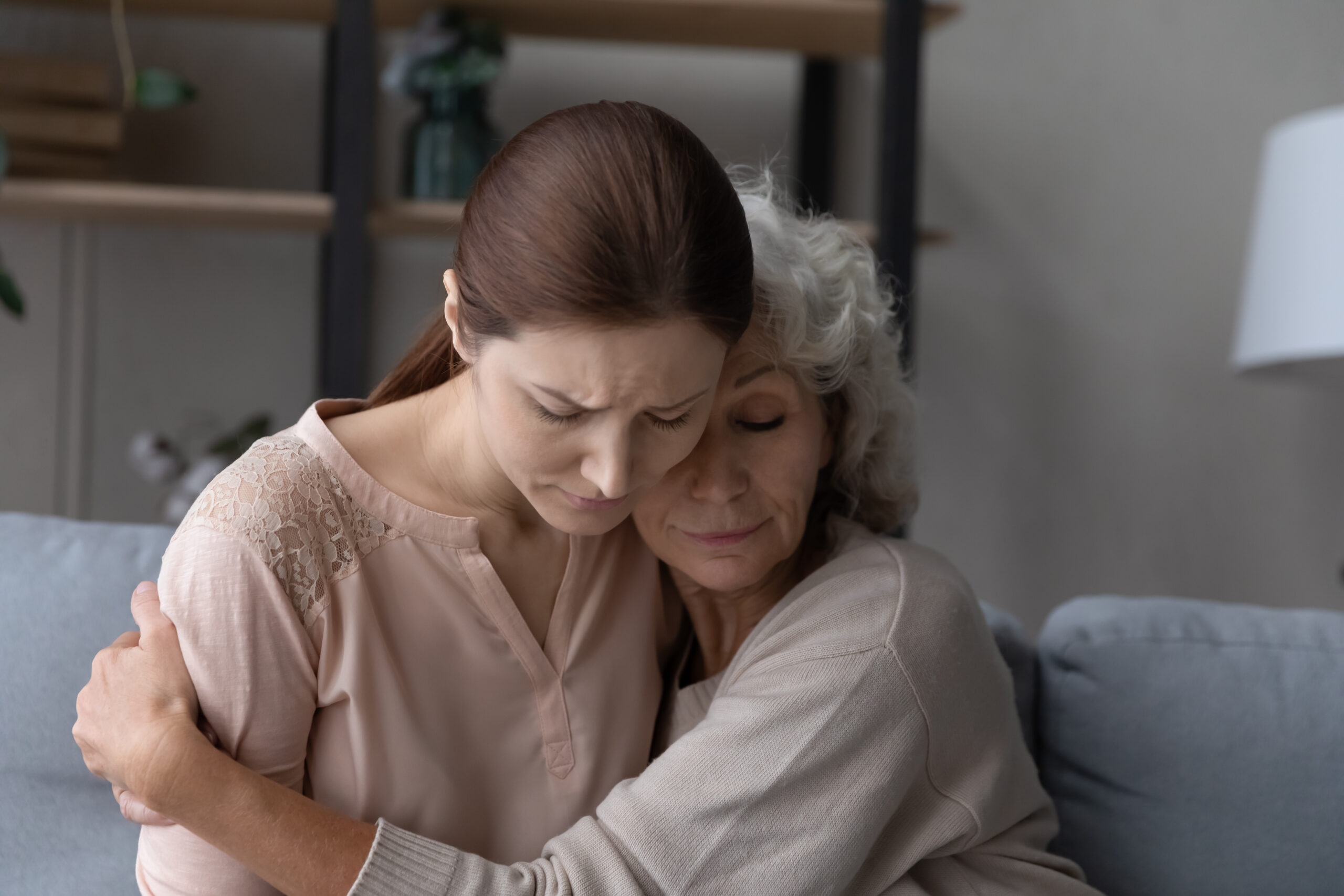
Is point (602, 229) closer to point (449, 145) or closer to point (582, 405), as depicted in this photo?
point (582, 405)

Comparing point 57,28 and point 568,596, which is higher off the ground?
point 57,28

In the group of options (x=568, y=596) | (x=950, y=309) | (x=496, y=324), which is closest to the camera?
(x=496, y=324)

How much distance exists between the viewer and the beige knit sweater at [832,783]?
2.97 feet

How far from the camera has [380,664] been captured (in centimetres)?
96

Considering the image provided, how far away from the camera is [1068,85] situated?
250 centimetres

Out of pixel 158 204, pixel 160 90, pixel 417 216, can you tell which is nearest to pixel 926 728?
pixel 417 216

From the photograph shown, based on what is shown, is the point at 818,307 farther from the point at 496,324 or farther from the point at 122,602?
the point at 122,602

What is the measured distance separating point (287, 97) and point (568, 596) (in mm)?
1572

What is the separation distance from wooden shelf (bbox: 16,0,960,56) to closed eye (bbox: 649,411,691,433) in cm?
129

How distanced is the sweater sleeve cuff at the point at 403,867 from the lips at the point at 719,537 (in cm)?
37

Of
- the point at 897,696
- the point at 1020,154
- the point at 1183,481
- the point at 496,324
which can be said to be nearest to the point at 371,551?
the point at 496,324

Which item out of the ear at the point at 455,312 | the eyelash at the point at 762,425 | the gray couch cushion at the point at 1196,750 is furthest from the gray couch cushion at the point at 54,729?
the gray couch cushion at the point at 1196,750

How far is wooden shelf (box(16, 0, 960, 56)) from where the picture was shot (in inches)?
77.6

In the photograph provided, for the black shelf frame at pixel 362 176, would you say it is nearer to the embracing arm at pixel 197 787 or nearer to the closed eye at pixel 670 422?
the closed eye at pixel 670 422
